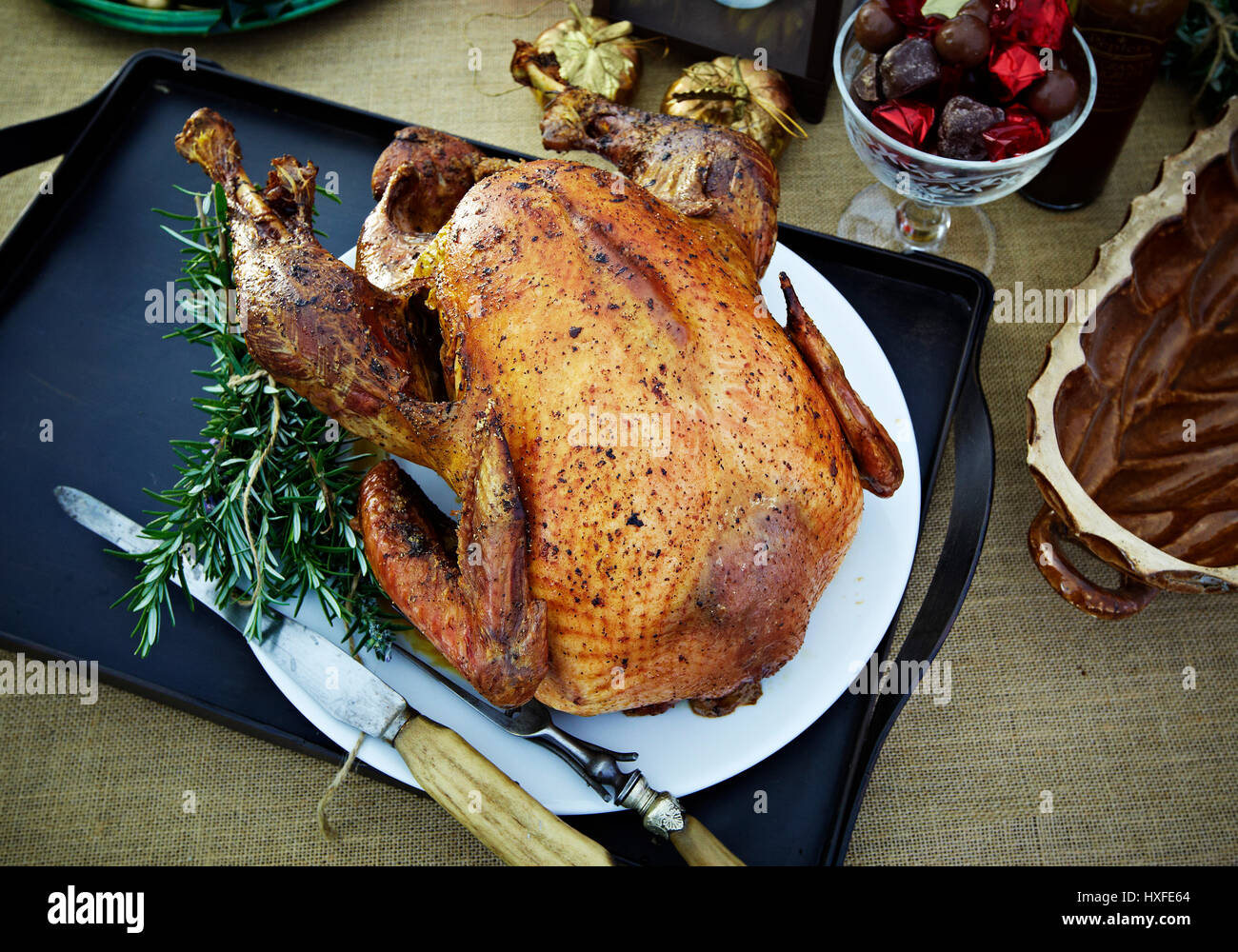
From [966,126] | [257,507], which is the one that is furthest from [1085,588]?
[257,507]

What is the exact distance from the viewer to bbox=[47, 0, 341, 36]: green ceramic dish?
2.48 m

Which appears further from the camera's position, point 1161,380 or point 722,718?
point 1161,380

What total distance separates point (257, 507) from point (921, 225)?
1555 millimetres

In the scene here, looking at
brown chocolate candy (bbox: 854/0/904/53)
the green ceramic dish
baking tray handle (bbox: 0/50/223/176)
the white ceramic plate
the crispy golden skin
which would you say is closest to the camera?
the crispy golden skin

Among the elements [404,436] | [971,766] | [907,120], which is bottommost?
[971,766]

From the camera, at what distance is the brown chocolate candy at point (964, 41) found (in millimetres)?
1718

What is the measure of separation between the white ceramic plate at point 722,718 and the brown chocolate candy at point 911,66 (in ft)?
2.15

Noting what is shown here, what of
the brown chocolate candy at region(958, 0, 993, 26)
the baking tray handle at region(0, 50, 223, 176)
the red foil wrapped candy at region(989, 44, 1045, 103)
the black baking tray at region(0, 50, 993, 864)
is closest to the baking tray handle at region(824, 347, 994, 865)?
the black baking tray at region(0, 50, 993, 864)

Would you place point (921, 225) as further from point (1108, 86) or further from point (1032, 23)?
point (1032, 23)

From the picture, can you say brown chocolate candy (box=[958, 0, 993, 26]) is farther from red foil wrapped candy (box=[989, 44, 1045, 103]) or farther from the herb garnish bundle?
the herb garnish bundle

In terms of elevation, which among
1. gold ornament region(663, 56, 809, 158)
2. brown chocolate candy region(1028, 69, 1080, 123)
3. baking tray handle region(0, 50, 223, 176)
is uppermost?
brown chocolate candy region(1028, 69, 1080, 123)

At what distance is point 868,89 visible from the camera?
1842 mm

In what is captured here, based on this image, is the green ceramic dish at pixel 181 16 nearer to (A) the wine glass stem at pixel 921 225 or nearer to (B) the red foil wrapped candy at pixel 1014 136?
(A) the wine glass stem at pixel 921 225
